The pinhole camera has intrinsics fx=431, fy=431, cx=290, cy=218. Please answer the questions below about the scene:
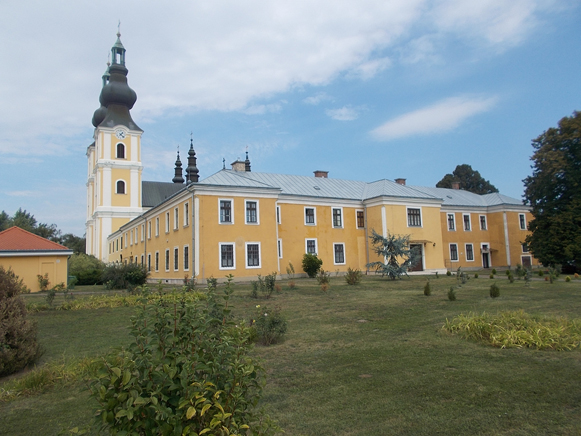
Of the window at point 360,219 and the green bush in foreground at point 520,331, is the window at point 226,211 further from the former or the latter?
the green bush in foreground at point 520,331

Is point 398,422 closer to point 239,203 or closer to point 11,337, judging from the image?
point 11,337

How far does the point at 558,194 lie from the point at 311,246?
1769cm

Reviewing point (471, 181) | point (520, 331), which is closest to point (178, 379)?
point (520, 331)

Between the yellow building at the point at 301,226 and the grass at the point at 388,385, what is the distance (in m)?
15.8

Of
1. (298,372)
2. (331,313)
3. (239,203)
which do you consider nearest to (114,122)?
(239,203)

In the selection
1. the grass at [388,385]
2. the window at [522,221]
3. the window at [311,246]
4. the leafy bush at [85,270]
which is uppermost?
the window at [522,221]

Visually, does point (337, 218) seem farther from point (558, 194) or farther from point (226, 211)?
point (558, 194)

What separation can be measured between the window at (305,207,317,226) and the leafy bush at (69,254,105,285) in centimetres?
1745

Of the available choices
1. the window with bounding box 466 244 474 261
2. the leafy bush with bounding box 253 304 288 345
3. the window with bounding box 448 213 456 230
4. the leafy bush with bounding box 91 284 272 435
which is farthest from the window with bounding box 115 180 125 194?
the leafy bush with bounding box 91 284 272 435

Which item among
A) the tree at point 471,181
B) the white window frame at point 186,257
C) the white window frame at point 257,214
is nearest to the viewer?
the white window frame at point 186,257

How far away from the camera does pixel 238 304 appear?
46.6 feet

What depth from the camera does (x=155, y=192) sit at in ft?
201

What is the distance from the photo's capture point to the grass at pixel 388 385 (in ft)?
14.7

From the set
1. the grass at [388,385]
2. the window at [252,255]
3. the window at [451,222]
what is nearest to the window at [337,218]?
the window at [252,255]
